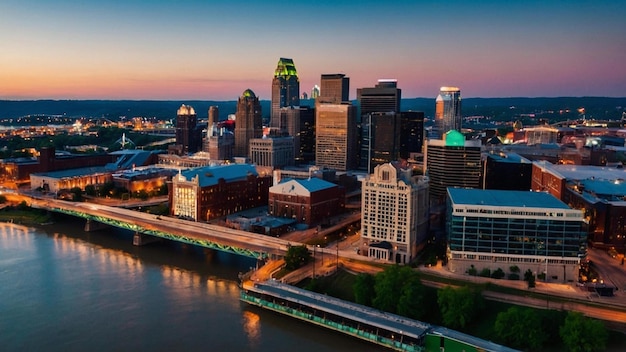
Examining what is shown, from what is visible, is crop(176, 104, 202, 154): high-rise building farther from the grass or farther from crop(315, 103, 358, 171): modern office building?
the grass

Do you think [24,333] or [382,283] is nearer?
[24,333]

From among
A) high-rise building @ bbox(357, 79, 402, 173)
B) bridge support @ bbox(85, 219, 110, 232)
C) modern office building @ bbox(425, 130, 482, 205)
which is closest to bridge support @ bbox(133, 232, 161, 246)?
bridge support @ bbox(85, 219, 110, 232)

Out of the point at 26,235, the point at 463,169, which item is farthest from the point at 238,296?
the point at 463,169

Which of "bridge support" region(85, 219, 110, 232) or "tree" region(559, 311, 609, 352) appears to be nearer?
"tree" region(559, 311, 609, 352)

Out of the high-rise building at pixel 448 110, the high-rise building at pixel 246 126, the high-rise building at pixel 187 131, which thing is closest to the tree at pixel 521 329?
the high-rise building at pixel 246 126

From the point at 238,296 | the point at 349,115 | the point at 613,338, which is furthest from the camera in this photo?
the point at 349,115

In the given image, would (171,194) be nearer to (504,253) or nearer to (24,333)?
(24,333)
